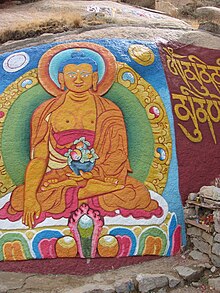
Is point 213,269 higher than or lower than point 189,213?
lower

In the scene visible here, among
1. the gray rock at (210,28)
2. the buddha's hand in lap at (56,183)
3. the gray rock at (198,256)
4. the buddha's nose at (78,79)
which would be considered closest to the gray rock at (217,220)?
the gray rock at (198,256)

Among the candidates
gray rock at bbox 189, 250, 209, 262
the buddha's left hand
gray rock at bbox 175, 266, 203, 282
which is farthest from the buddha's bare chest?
gray rock at bbox 175, 266, 203, 282

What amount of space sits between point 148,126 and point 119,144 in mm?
690

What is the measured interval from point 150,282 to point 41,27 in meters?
7.38

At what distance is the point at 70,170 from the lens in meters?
8.72

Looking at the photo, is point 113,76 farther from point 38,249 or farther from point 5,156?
point 38,249

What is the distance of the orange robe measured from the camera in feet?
27.8

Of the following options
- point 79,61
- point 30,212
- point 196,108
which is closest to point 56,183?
point 30,212

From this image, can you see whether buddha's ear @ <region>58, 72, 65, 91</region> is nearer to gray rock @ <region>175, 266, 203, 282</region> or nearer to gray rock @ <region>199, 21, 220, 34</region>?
gray rock @ <region>175, 266, 203, 282</region>

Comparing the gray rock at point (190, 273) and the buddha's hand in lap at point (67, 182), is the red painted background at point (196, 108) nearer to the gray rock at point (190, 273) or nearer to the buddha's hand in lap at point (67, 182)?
the gray rock at point (190, 273)

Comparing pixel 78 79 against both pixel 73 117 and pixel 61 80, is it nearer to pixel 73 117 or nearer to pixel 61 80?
pixel 61 80

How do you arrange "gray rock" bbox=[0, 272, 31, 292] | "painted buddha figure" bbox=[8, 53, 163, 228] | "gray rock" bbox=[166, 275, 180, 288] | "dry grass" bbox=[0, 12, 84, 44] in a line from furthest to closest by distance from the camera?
"dry grass" bbox=[0, 12, 84, 44] < "painted buddha figure" bbox=[8, 53, 163, 228] < "gray rock" bbox=[166, 275, 180, 288] < "gray rock" bbox=[0, 272, 31, 292]

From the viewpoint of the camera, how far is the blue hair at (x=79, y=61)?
9766 millimetres

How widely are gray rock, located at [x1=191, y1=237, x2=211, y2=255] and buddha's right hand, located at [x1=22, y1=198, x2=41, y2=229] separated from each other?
2640 millimetres
